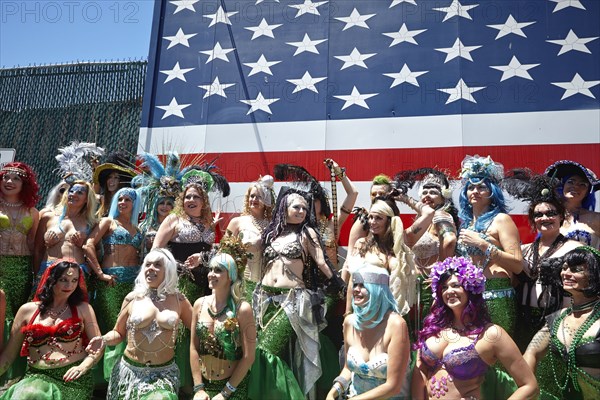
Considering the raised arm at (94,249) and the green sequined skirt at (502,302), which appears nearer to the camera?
the green sequined skirt at (502,302)

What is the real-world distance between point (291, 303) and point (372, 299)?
3.93ft

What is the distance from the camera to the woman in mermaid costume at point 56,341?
167 inches

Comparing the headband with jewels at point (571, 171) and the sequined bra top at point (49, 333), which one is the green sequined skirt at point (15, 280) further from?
the headband with jewels at point (571, 171)

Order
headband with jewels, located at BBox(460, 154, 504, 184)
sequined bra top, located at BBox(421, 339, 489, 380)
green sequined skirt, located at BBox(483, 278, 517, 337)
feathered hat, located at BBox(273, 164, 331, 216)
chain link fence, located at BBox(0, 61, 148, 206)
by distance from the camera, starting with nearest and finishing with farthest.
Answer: sequined bra top, located at BBox(421, 339, 489, 380) → green sequined skirt, located at BBox(483, 278, 517, 337) → headband with jewels, located at BBox(460, 154, 504, 184) → feathered hat, located at BBox(273, 164, 331, 216) → chain link fence, located at BBox(0, 61, 148, 206)

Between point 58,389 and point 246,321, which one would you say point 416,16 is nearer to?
Answer: point 246,321

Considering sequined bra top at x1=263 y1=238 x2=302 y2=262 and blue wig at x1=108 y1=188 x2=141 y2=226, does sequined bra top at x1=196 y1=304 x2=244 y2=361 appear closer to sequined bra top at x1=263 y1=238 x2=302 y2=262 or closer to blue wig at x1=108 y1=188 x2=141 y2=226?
sequined bra top at x1=263 y1=238 x2=302 y2=262

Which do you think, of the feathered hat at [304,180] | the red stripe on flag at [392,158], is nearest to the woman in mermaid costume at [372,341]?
the feathered hat at [304,180]

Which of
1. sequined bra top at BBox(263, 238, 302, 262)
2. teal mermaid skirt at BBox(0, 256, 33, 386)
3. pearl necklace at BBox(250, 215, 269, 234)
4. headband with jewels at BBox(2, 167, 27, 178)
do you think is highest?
headband with jewels at BBox(2, 167, 27, 178)

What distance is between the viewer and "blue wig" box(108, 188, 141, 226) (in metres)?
5.63

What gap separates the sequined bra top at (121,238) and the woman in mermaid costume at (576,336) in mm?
3453

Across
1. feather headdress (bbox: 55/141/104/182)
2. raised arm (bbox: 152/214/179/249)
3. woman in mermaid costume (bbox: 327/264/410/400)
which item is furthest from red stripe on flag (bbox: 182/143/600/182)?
woman in mermaid costume (bbox: 327/264/410/400)

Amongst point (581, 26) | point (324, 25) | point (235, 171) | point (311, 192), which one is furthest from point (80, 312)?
point (581, 26)

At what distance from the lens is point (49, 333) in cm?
436

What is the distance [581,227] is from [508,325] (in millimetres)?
994
